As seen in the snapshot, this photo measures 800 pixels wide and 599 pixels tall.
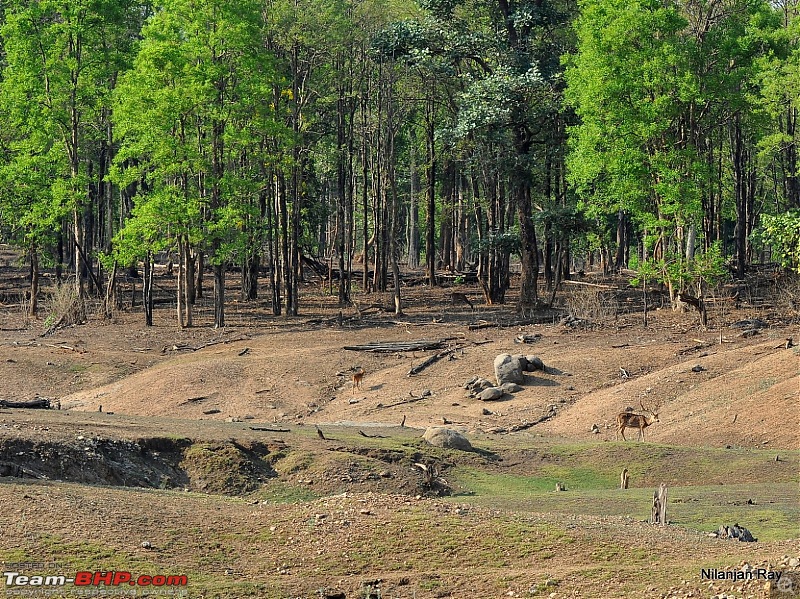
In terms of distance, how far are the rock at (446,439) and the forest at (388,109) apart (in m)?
15.6

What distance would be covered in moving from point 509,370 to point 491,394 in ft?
3.59

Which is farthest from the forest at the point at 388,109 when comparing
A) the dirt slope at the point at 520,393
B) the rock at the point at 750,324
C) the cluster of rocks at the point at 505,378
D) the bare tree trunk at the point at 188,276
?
the cluster of rocks at the point at 505,378

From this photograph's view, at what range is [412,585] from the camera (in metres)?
11.5

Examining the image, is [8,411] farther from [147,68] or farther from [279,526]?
[147,68]

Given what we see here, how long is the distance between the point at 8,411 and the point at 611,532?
45.8 feet

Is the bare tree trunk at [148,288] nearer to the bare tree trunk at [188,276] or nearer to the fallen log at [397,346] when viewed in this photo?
the bare tree trunk at [188,276]

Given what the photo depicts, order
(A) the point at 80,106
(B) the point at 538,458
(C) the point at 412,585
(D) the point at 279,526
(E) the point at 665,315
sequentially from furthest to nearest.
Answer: (A) the point at 80,106 < (E) the point at 665,315 < (B) the point at 538,458 < (D) the point at 279,526 < (C) the point at 412,585

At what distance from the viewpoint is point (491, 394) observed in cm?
2862

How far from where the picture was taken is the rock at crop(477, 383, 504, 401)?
2862 centimetres

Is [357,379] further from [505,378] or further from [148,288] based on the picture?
[148,288]

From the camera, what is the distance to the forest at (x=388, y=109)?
120 ft

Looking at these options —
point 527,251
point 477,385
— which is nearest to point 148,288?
point 527,251

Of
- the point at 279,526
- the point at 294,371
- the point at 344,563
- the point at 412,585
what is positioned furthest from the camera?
the point at 294,371

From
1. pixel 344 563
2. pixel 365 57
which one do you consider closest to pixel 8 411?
pixel 344 563
